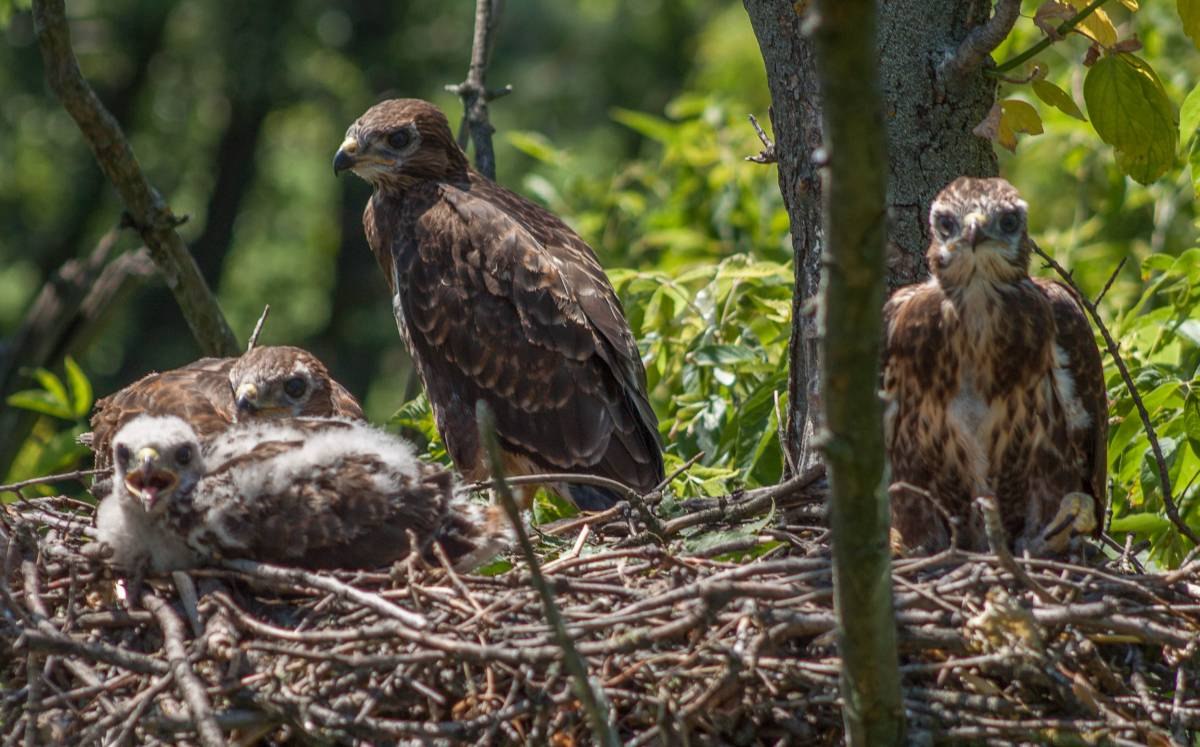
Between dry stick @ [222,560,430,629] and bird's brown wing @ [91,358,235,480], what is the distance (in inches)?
37.8

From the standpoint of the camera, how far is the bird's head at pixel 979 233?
13.8ft

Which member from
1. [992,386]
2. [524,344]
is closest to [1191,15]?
[992,386]

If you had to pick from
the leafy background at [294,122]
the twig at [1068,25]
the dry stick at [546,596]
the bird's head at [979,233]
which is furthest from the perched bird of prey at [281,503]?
the leafy background at [294,122]

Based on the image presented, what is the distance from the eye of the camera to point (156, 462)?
4227mm

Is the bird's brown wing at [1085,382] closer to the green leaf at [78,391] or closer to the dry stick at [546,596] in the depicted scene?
the dry stick at [546,596]

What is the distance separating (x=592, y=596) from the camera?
3.95 m

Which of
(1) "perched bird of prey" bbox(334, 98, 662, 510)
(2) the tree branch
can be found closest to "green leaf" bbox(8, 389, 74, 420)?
(1) "perched bird of prey" bbox(334, 98, 662, 510)

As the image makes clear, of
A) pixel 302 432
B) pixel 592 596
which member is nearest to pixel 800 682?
pixel 592 596

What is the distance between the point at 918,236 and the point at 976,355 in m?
0.66

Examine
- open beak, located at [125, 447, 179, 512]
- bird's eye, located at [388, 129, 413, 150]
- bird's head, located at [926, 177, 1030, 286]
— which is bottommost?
open beak, located at [125, 447, 179, 512]

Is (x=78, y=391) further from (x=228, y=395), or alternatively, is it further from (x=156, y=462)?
(x=156, y=462)

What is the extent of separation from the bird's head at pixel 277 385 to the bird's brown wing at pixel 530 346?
2.42ft

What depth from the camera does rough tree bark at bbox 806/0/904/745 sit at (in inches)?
101

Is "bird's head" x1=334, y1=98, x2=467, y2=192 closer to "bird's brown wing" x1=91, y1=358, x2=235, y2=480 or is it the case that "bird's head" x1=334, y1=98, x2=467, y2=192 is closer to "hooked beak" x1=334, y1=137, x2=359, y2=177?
"hooked beak" x1=334, y1=137, x2=359, y2=177
